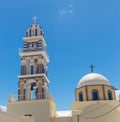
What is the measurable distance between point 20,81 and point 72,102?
5.81m

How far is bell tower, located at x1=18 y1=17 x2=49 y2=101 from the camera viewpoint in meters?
21.9

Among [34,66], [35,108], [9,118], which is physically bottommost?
[9,118]

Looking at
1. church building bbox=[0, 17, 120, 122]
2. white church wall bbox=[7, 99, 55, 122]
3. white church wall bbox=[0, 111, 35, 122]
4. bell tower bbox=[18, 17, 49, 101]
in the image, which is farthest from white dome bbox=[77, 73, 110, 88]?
white church wall bbox=[0, 111, 35, 122]

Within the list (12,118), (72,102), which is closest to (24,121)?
(12,118)

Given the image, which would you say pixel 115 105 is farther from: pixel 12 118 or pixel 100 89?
pixel 12 118

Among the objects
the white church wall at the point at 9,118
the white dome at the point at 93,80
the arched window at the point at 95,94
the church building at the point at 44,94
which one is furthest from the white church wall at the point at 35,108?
the white dome at the point at 93,80

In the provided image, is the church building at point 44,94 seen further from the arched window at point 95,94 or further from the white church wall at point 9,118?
the white church wall at point 9,118

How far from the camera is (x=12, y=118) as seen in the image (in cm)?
1461

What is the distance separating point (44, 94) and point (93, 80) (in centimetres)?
599

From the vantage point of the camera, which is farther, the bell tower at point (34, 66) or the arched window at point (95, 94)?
the arched window at point (95, 94)

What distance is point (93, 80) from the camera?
24203 mm

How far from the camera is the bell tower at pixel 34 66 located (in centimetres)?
2193

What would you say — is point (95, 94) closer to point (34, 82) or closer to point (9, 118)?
point (34, 82)

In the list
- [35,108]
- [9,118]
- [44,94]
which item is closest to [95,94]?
[44,94]
